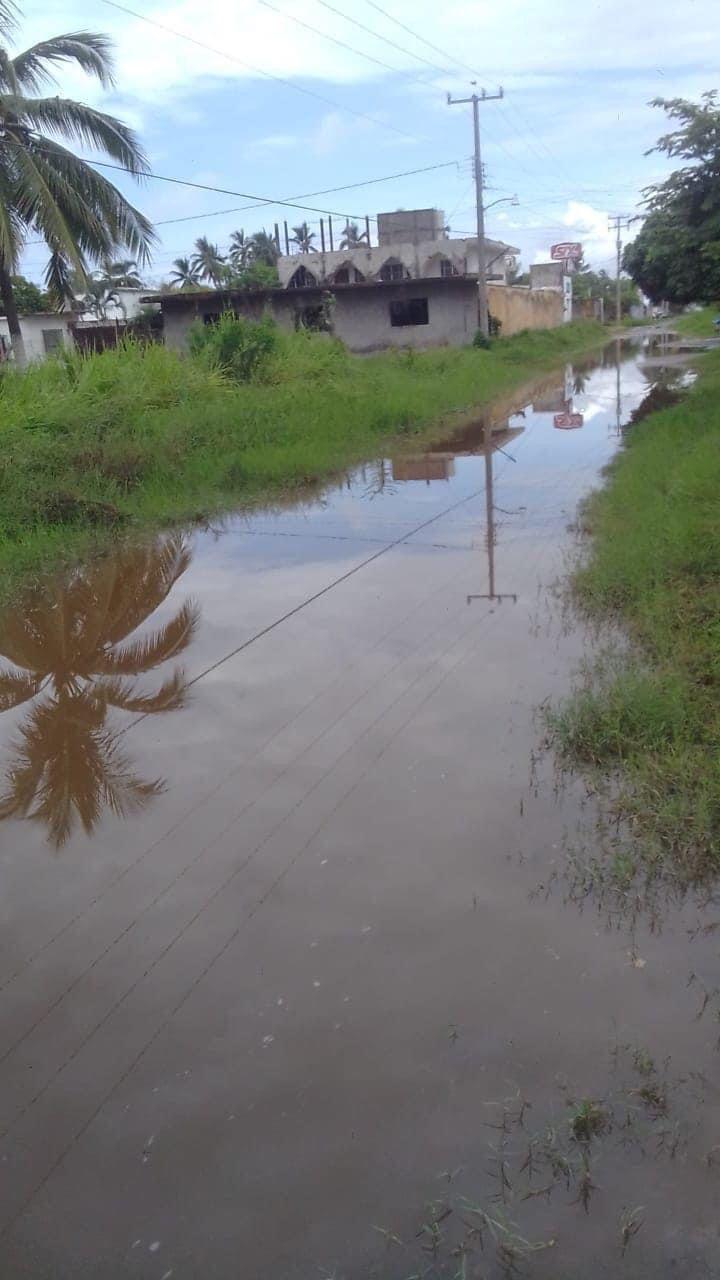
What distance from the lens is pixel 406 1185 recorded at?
2768mm

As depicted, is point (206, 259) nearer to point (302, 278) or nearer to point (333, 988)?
point (302, 278)

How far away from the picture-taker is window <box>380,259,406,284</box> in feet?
143

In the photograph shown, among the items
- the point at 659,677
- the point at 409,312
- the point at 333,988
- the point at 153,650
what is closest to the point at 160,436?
the point at 153,650

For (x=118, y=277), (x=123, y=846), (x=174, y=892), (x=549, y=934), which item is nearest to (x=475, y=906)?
(x=549, y=934)

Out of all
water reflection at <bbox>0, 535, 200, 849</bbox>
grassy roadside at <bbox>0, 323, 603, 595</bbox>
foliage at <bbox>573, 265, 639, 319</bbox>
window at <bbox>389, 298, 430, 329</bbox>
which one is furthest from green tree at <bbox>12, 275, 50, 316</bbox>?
foliage at <bbox>573, 265, 639, 319</bbox>

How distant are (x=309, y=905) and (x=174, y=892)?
59cm

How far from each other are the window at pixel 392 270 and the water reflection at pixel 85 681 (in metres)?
36.8

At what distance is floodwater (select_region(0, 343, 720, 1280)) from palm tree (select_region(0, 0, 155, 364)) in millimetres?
12727

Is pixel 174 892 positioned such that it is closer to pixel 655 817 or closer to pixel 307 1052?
pixel 307 1052

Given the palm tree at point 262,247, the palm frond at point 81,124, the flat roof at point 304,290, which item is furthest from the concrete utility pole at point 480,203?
the palm tree at point 262,247

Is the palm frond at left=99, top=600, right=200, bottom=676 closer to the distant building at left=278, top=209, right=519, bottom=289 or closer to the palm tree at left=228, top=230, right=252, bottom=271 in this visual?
the distant building at left=278, top=209, right=519, bottom=289

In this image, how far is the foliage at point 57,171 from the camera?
16391 mm

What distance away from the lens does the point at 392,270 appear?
44.3 metres

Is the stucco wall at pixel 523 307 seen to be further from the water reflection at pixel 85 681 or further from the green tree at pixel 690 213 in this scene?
the water reflection at pixel 85 681
